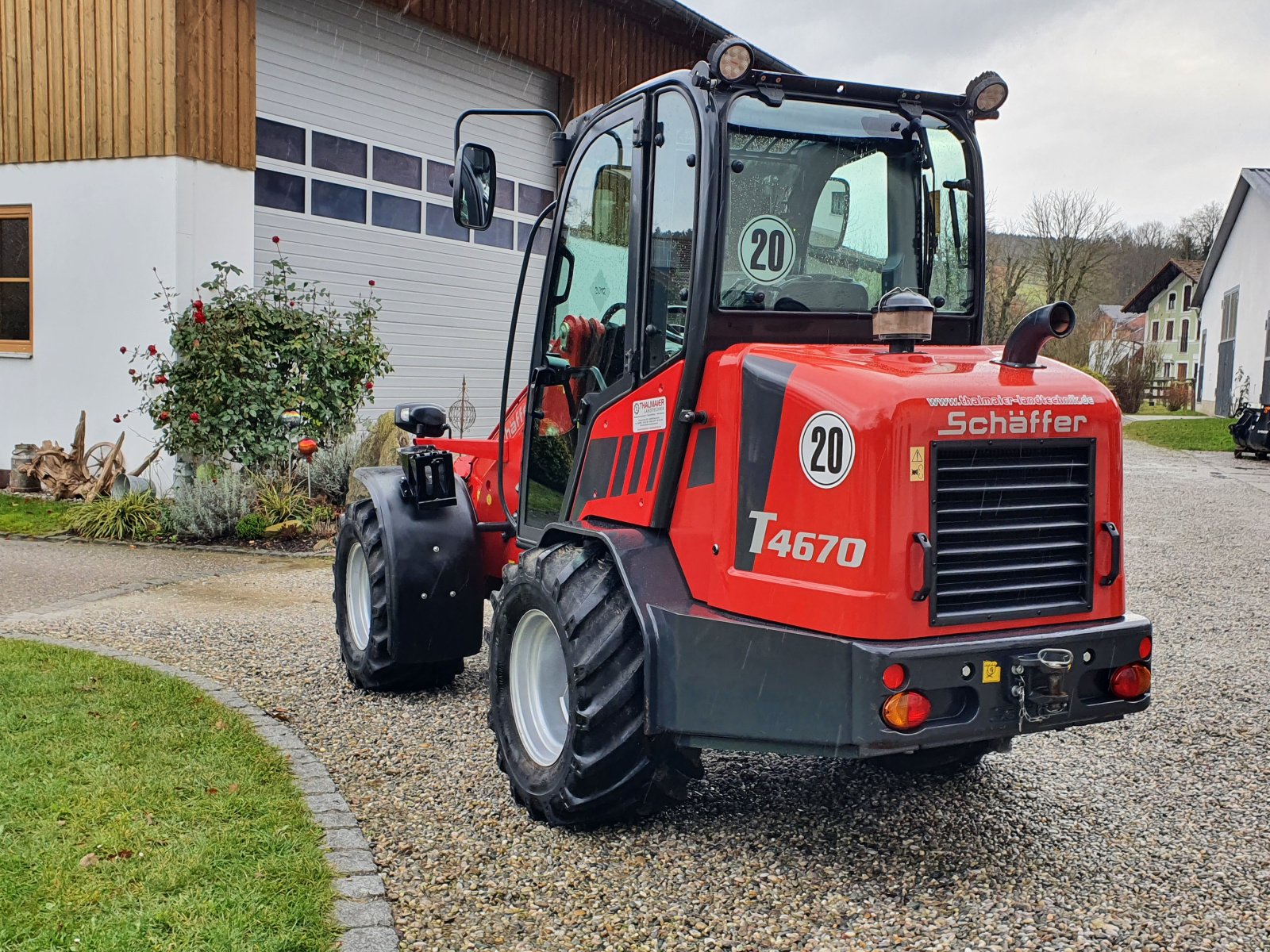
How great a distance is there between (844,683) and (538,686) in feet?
4.38

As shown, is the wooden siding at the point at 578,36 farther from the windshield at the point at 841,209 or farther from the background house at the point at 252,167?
the windshield at the point at 841,209

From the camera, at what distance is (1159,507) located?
13.2 m

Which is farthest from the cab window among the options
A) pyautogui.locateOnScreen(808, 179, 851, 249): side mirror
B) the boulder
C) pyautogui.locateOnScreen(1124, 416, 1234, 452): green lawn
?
pyautogui.locateOnScreen(1124, 416, 1234, 452): green lawn

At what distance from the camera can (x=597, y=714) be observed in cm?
362

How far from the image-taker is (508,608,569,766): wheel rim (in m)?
4.09

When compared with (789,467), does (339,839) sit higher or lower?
lower

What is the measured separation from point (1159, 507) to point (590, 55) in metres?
8.94

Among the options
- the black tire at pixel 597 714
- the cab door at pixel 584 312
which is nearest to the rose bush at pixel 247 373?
the cab door at pixel 584 312

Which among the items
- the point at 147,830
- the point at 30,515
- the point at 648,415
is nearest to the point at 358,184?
the point at 30,515

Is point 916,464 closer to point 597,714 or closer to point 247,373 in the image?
point 597,714

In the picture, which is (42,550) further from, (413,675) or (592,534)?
(592,534)

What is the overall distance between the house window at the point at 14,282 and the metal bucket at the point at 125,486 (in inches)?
74.1

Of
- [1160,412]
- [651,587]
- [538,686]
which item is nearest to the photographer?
[651,587]

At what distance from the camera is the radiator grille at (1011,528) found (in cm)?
331
